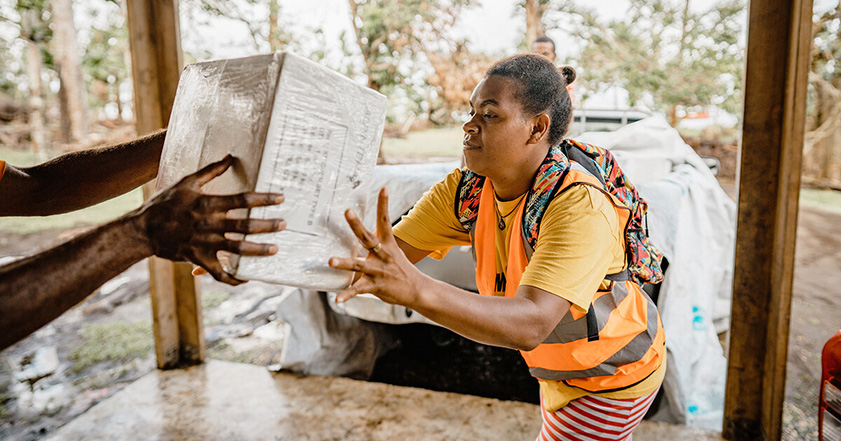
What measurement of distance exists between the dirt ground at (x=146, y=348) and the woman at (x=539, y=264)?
74.5 inches

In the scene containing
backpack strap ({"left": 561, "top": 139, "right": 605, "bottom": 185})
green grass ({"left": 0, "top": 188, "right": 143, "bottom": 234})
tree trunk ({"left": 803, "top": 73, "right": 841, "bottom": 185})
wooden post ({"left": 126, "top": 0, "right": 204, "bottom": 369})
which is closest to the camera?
backpack strap ({"left": 561, "top": 139, "right": 605, "bottom": 185})

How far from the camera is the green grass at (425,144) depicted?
9430 millimetres

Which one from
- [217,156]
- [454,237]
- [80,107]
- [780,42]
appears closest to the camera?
[217,156]

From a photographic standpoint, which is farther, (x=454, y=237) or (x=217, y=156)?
(x=454, y=237)

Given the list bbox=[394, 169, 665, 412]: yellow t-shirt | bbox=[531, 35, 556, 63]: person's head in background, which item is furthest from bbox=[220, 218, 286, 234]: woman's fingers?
bbox=[531, 35, 556, 63]: person's head in background

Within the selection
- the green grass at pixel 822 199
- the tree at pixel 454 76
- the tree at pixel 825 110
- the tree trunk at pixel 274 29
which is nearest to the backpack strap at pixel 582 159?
the tree at pixel 454 76

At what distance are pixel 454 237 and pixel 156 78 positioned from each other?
2.26 metres

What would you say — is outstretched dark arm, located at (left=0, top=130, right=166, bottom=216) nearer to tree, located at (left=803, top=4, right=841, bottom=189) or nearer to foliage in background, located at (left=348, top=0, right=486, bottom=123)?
foliage in background, located at (left=348, top=0, right=486, bottom=123)

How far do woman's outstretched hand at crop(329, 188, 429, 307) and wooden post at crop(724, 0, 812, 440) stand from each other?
1.90 meters

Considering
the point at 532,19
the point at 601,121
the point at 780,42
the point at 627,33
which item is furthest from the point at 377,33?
the point at 780,42

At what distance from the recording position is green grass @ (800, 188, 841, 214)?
947cm

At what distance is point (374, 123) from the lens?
4.08 feet

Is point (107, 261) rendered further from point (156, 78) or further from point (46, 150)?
point (46, 150)

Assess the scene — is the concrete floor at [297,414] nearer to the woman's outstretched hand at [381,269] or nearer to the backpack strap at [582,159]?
the backpack strap at [582,159]
